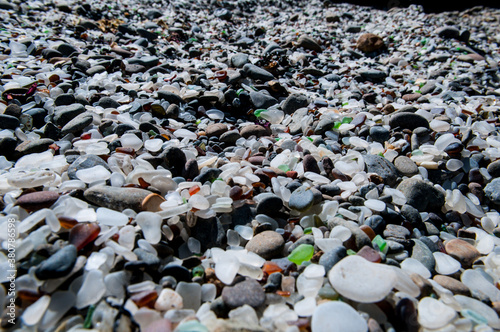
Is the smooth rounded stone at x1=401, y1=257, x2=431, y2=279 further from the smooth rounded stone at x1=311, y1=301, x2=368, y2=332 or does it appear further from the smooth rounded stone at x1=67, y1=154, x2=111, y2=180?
the smooth rounded stone at x1=67, y1=154, x2=111, y2=180

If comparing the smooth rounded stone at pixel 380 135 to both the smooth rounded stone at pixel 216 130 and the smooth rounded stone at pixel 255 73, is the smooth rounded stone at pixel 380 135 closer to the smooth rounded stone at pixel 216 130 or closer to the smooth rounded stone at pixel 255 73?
the smooth rounded stone at pixel 216 130

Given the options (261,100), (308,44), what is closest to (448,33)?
(308,44)

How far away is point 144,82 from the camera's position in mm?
2318

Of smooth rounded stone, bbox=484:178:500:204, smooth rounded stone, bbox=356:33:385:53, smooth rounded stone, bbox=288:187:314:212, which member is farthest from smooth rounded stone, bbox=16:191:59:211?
smooth rounded stone, bbox=356:33:385:53

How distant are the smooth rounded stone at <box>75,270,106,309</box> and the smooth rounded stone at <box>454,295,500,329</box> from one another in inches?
42.3

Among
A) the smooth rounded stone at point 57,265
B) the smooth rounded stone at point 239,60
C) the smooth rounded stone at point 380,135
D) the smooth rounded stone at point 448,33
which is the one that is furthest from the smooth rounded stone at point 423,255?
the smooth rounded stone at point 448,33

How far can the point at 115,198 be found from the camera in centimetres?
117

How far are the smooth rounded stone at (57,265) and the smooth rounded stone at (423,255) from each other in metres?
1.15

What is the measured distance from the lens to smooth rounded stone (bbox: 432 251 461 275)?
1.11 meters

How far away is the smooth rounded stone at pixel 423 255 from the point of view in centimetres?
112

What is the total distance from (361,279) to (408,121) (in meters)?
1.31

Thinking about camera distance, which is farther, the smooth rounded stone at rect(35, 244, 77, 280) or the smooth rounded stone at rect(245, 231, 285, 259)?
the smooth rounded stone at rect(245, 231, 285, 259)

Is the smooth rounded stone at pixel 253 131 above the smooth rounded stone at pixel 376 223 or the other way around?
above

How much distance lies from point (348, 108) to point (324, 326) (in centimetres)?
173
